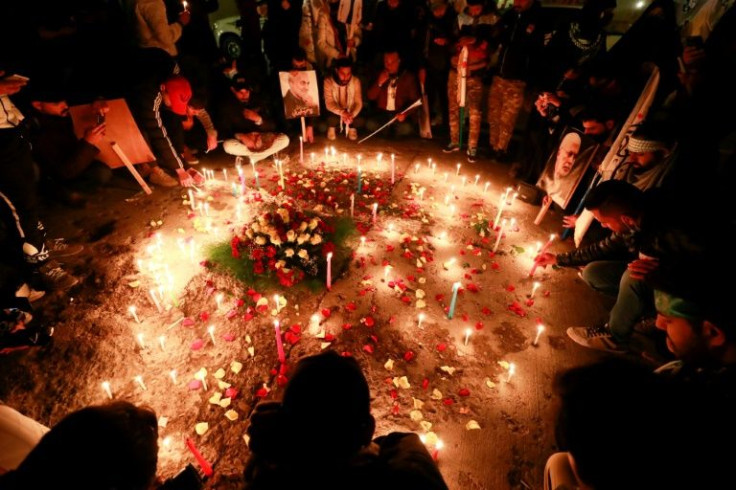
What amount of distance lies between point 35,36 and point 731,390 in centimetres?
869

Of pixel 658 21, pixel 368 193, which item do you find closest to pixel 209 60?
pixel 368 193

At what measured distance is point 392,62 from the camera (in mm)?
7621

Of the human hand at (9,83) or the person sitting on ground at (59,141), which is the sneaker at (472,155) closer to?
the person sitting on ground at (59,141)

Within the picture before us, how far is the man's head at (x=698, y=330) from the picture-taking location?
89.7 inches

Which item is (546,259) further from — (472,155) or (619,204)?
(472,155)

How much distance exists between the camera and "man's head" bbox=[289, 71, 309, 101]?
291 inches

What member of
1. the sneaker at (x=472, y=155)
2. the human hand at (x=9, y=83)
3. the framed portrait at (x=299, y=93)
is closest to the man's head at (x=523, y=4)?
the sneaker at (x=472, y=155)

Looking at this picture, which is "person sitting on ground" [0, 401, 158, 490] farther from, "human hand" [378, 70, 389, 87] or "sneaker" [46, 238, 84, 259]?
"human hand" [378, 70, 389, 87]

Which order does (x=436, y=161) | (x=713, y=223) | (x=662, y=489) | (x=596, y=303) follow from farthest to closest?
(x=436, y=161)
(x=596, y=303)
(x=713, y=223)
(x=662, y=489)

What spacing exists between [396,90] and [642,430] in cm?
818

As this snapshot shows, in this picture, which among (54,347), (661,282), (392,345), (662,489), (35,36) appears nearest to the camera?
(662,489)

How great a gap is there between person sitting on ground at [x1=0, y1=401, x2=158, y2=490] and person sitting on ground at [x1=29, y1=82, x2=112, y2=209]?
17.2ft

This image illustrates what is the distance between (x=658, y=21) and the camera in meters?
5.10

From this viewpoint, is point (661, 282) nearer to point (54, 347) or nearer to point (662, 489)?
point (662, 489)
